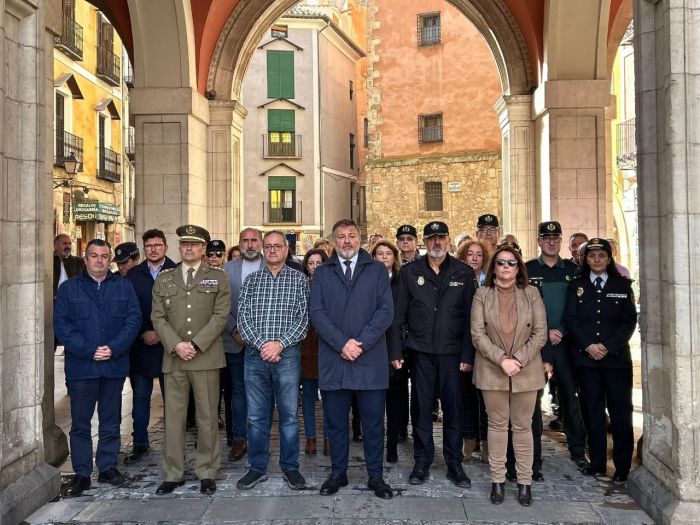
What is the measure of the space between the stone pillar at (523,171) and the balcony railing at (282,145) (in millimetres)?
22601

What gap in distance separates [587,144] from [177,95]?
5221 mm

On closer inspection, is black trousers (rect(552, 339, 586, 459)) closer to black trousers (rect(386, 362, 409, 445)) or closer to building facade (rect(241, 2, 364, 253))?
black trousers (rect(386, 362, 409, 445))

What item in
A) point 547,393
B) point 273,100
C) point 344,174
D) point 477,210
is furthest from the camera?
point 344,174

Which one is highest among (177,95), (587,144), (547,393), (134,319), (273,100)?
(273,100)

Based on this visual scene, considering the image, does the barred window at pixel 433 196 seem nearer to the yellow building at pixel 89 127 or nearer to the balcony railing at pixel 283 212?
the balcony railing at pixel 283 212

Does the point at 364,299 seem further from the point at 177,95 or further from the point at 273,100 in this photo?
the point at 273,100

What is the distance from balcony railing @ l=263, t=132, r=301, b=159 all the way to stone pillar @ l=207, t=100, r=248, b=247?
2133cm

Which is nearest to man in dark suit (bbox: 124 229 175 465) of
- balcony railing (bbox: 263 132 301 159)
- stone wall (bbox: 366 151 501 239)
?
stone wall (bbox: 366 151 501 239)

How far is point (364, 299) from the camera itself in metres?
4.65

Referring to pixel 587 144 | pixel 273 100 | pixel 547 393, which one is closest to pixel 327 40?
pixel 273 100

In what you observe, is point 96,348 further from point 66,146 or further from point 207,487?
point 66,146

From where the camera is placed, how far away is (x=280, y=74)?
3186cm

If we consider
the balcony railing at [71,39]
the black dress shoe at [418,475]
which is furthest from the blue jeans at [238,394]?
the balcony railing at [71,39]

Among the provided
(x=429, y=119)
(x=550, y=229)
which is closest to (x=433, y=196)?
(x=429, y=119)
